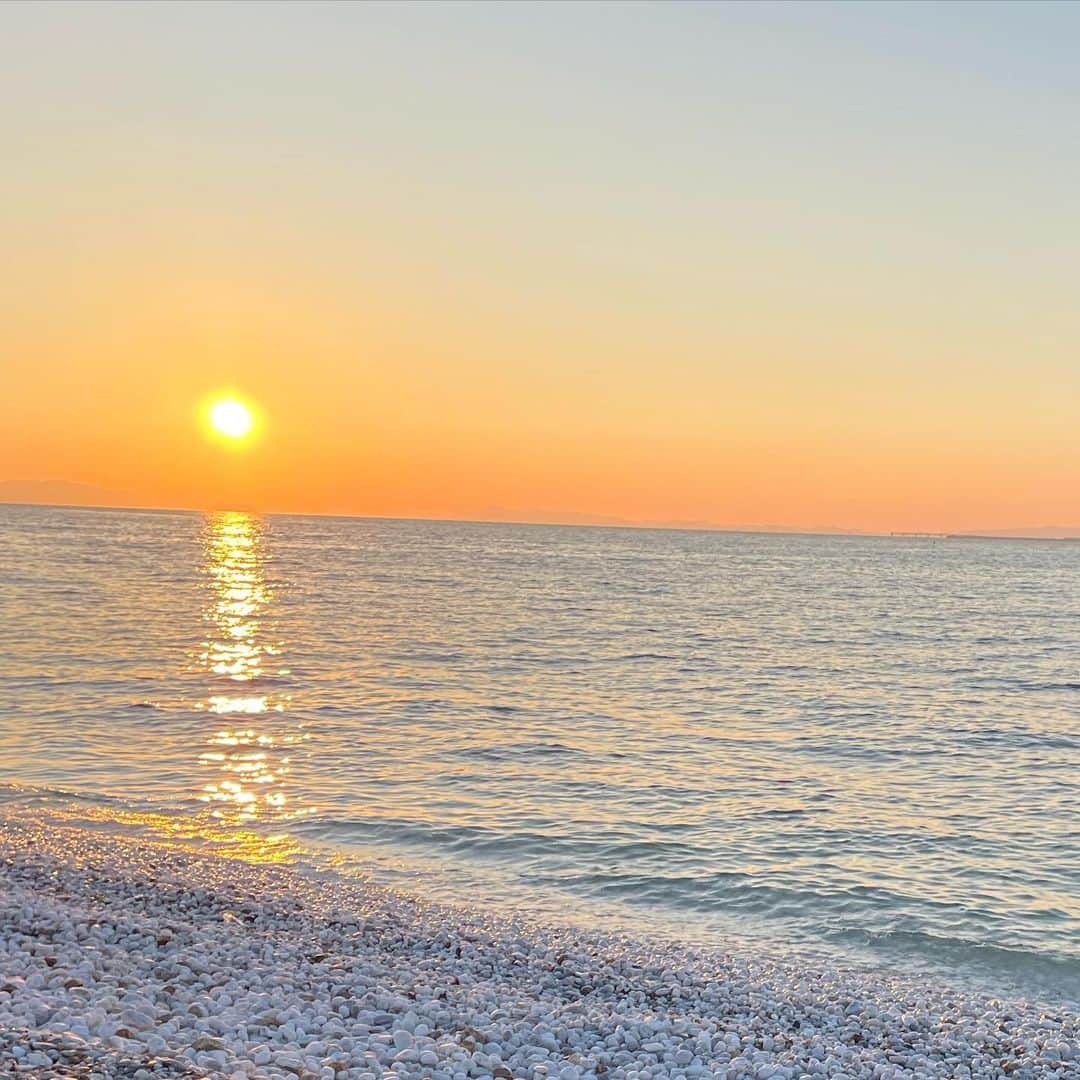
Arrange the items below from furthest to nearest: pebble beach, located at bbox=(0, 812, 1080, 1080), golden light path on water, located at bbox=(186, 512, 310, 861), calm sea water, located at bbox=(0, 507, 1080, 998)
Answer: golden light path on water, located at bbox=(186, 512, 310, 861)
calm sea water, located at bbox=(0, 507, 1080, 998)
pebble beach, located at bbox=(0, 812, 1080, 1080)

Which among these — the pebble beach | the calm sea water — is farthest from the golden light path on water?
the pebble beach

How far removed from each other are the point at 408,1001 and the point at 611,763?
41.8ft

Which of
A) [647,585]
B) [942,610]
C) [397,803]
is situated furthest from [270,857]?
[647,585]

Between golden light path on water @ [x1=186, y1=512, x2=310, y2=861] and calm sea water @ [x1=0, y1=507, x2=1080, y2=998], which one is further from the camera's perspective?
golden light path on water @ [x1=186, y1=512, x2=310, y2=861]

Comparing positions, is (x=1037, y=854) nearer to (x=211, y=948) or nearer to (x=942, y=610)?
(x=211, y=948)

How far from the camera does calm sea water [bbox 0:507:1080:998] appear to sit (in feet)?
47.8

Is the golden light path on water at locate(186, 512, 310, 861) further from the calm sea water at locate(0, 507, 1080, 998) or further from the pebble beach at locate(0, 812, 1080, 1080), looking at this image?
the pebble beach at locate(0, 812, 1080, 1080)

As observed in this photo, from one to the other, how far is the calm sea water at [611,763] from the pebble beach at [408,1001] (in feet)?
4.81

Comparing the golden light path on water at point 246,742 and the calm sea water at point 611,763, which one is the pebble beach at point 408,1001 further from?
the golden light path on water at point 246,742

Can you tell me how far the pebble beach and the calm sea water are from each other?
1466 millimetres

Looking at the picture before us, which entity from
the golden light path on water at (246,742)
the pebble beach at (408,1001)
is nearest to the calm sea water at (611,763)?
the golden light path on water at (246,742)

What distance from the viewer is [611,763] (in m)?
22.3

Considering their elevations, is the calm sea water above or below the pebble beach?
below

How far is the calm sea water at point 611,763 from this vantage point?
14562 mm
